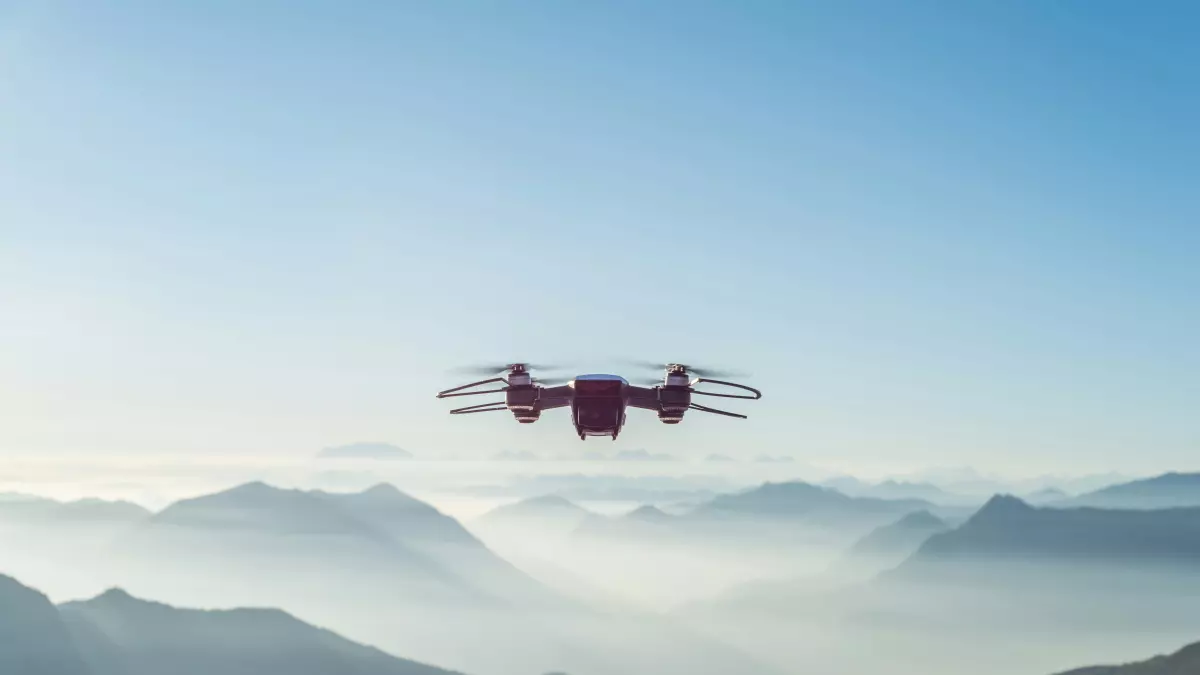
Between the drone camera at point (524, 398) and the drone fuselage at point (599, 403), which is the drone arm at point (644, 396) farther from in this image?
the drone camera at point (524, 398)

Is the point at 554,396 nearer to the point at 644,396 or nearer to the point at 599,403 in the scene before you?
the point at 599,403

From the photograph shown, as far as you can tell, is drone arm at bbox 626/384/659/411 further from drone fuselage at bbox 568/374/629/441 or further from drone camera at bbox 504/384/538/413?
drone camera at bbox 504/384/538/413

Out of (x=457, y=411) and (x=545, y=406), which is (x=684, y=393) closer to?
(x=545, y=406)

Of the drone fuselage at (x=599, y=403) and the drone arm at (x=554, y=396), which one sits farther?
the drone arm at (x=554, y=396)

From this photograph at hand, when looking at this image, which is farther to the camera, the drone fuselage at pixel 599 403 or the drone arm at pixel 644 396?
the drone arm at pixel 644 396

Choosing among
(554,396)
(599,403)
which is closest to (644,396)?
(599,403)

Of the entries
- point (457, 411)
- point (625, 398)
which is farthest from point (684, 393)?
point (457, 411)

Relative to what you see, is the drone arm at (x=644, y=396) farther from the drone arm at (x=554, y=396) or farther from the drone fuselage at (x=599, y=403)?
the drone arm at (x=554, y=396)
